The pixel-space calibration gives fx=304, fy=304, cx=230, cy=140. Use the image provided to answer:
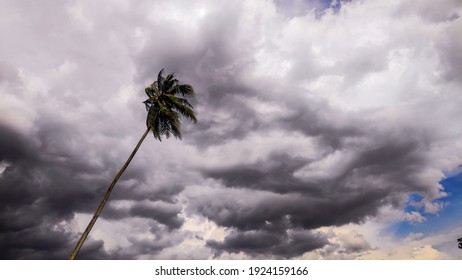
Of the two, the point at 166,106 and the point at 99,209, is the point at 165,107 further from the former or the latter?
the point at 99,209

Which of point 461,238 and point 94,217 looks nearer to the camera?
point 94,217

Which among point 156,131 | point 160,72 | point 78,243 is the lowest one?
point 78,243

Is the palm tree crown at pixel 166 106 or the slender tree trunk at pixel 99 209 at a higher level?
the palm tree crown at pixel 166 106

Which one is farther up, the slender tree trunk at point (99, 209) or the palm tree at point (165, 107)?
the palm tree at point (165, 107)

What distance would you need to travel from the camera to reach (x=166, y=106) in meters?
25.2

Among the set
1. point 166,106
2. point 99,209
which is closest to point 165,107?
point 166,106

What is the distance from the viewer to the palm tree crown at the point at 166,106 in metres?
24.5

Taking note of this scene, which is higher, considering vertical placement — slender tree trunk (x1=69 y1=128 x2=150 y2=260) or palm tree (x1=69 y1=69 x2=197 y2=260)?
palm tree (x1=69 y1=69 x2=197 y2=260)

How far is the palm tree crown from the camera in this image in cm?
2452
